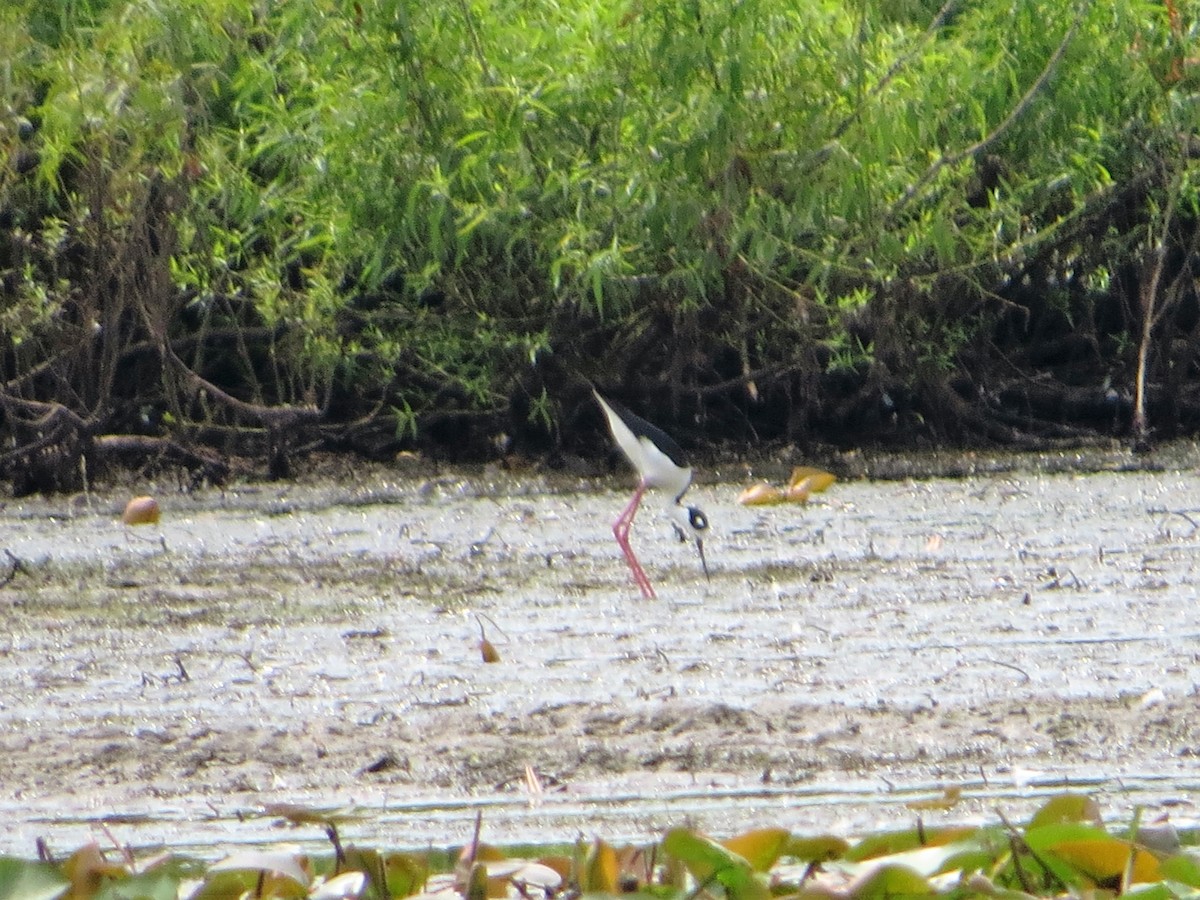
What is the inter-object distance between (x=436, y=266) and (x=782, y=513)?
6.22ft

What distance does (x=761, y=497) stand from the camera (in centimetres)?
834

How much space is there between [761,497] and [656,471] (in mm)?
705

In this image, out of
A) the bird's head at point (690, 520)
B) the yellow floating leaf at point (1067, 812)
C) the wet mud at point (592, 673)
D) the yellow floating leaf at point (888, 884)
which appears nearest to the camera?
the yellow floating leaf at point (888, 884)

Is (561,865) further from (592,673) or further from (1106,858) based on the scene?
(592,673)

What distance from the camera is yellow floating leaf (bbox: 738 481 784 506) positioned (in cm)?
834

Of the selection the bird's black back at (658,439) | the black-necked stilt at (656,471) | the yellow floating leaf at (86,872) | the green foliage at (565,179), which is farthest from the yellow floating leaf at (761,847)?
the green foliage at (565,179)

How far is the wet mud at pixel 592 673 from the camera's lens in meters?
3.87

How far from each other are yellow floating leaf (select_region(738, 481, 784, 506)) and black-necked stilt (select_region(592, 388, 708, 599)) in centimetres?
54

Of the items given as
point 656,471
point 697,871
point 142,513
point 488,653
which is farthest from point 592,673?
point 142,513

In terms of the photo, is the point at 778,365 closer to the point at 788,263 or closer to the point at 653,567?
the point at 788,263

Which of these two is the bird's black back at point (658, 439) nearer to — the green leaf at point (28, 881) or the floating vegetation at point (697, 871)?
the floating vegetation at point (697, 871)

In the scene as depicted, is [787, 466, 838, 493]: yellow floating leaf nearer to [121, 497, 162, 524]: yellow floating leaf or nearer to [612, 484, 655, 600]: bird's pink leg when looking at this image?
[612, 484, 655, 600]: bird's pink leg

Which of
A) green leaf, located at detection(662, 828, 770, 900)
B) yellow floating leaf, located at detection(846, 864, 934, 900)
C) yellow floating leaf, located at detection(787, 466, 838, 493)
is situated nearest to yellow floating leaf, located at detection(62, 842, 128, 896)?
green leaf, located at detection(662, 828, 770, 900)

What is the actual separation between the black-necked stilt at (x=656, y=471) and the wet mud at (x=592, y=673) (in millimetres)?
126
